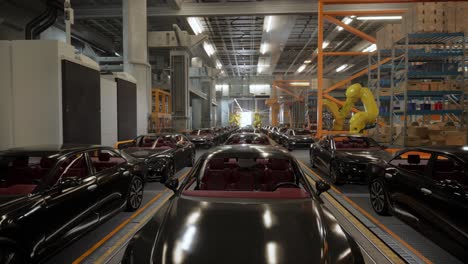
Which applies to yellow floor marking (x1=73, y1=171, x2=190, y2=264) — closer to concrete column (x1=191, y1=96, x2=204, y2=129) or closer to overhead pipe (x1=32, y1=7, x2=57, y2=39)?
overhead pipe (x1=32, y1=7, x2=57, y2=39)

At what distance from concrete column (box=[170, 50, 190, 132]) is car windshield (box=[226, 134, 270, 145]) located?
11040 mm

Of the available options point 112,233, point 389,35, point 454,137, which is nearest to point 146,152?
point 112,233

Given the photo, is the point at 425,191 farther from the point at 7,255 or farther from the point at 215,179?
the point at 7,255

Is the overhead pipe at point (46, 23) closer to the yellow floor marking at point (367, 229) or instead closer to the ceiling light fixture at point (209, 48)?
the ceiling light fixture at point (209, 48)

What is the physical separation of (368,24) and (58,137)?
22089mm

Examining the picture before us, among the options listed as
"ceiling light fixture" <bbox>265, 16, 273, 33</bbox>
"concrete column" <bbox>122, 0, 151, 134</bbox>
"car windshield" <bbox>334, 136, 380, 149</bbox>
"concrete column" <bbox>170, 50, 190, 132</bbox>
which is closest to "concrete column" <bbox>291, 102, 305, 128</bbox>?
"ceiling light fixture" <bbox>265, 16, 273, 33</bbox>

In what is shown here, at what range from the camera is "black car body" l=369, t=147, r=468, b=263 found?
3096mm

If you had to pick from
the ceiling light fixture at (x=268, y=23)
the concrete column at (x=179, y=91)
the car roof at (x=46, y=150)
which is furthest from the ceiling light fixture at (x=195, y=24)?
the car roof at (x=46, y=150)

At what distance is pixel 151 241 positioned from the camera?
2.28 metres

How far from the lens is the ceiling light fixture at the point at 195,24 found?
19441 millimetres

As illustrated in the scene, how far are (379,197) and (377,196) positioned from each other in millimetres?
70

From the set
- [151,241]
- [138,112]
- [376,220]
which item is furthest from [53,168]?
[138,112]

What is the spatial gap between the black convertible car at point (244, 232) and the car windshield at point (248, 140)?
18.3 ft

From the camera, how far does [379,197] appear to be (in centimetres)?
509
